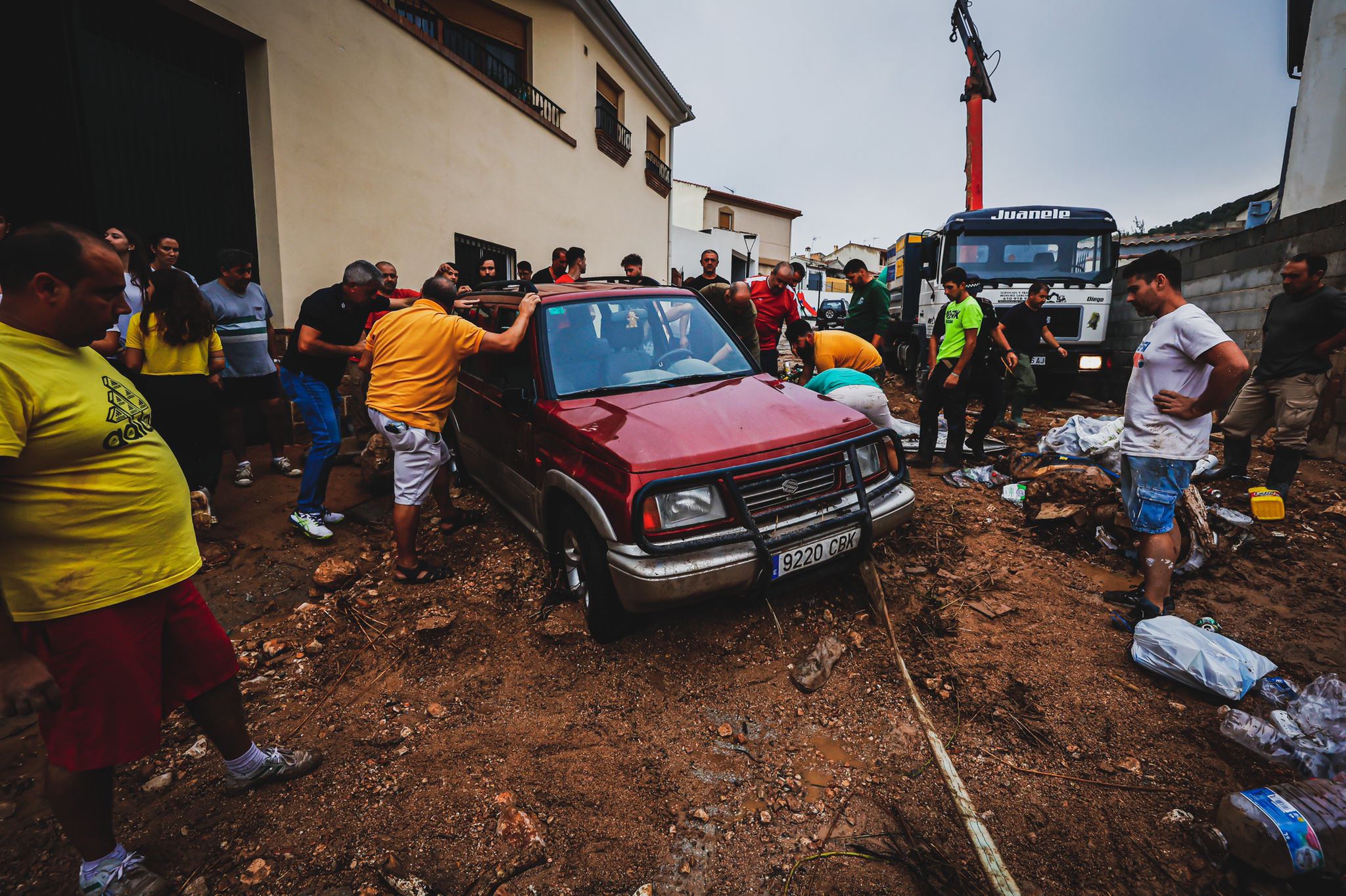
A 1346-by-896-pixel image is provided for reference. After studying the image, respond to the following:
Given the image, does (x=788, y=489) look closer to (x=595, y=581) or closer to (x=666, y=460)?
(x=666, y=460)

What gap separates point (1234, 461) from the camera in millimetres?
5277

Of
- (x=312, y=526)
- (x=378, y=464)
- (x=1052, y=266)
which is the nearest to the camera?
(x=312, y=526)

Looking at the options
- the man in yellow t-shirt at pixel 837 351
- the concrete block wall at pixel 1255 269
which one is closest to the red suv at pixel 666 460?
the man in yellow t-shirt at pixel 837 351

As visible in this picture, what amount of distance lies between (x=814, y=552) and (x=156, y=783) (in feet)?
9.31

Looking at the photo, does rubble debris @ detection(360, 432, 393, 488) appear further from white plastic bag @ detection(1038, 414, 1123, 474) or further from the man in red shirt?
white plastic bag @ detection(1038, 414, 1123, 474)

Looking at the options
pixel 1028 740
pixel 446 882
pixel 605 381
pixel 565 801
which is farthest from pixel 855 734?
pixel 605 381

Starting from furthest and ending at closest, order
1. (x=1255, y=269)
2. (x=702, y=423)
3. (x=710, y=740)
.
Result: (x=1255, y=269), (x=702, y=423), (x=710, y=740)

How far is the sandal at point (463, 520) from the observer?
14.5 ft

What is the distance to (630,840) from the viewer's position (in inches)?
80.9

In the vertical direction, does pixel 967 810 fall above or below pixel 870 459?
below

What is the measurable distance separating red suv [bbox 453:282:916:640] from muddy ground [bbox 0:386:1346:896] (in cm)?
52

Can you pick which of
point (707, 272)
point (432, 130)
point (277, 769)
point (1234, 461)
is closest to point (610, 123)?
point (432, 130)

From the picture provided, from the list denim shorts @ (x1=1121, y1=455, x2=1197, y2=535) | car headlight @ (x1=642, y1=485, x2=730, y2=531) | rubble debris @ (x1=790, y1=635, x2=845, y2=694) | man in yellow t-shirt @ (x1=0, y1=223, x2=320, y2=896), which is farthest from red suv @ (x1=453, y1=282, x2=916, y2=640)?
man in yellow t-shirt @ (x1=0, y1=223, x2=320, y2=896)

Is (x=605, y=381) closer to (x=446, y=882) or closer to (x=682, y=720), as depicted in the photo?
(x=682, y=720)
